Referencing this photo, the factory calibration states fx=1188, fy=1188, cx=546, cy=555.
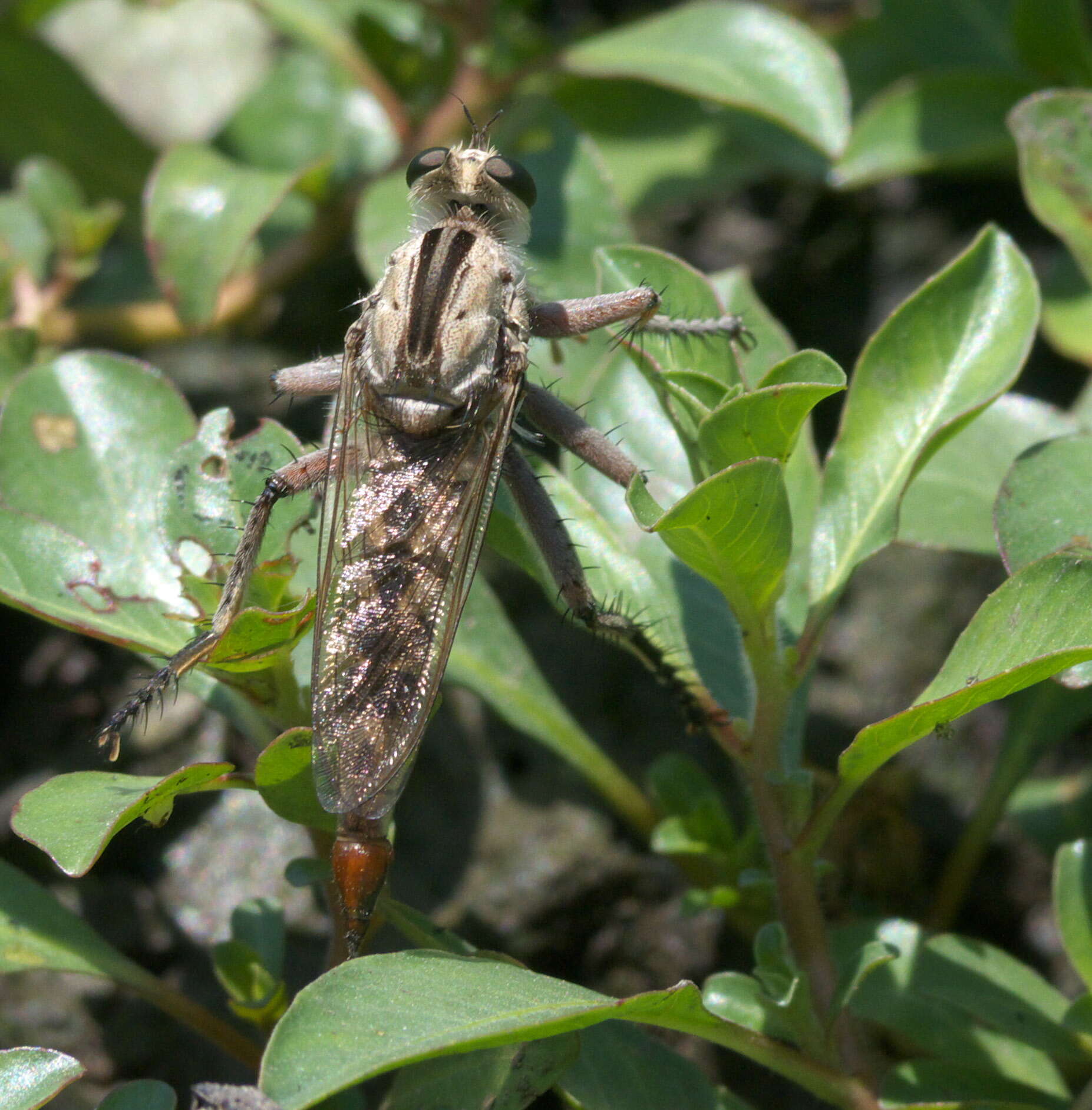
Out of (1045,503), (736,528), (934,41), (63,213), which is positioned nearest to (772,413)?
(736,528)

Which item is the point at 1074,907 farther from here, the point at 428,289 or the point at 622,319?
the point at 428,289

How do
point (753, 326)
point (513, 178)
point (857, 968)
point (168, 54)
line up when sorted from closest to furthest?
point (857, 968)
point (753, 326)
point (513, 178)
point (168, 54)

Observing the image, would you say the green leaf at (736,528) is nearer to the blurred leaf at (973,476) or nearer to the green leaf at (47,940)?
the blurred leaf at (973,476)

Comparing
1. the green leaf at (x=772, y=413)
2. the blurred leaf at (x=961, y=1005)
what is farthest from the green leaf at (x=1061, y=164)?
the blurred leaf at (x=961, y=1005)

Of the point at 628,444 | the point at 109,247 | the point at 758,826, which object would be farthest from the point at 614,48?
the point at 758,826

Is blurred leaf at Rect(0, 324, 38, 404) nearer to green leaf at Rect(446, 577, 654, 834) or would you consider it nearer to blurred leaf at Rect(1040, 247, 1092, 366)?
green leaf at Rect(446, 577, 654, 834)
